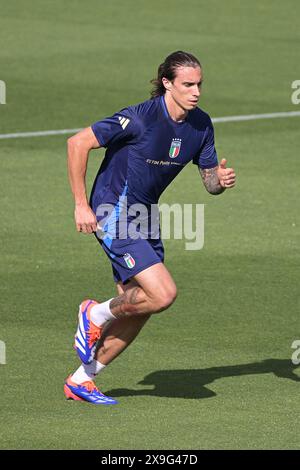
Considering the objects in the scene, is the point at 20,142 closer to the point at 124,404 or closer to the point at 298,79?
the point at 298,79

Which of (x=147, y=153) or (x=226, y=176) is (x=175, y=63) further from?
(x=226, y=176)

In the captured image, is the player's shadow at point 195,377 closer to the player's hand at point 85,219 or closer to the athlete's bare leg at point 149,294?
the athlete's bare leg at point 149,294

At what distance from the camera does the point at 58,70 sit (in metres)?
25.0

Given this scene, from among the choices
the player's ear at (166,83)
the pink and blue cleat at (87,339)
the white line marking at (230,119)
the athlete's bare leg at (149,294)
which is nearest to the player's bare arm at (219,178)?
the player's ear at (166,83)

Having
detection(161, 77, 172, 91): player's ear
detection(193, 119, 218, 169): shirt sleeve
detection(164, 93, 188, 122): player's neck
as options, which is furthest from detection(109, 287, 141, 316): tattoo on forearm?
detection(161, 77, 172, 91): player's ear

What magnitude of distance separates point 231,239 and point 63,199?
261cm

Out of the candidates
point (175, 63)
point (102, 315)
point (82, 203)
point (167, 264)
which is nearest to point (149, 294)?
point (102, 315)

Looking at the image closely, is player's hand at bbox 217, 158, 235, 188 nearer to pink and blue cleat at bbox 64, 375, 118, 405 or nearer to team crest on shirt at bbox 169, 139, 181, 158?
team crest on shirt at bbox 169, 139, 181, 158

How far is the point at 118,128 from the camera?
33.0 feet

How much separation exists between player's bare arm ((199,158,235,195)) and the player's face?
485 millimetres

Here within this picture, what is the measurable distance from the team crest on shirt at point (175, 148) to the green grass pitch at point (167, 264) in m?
1.70

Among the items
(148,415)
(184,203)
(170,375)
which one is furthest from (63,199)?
(148,415)

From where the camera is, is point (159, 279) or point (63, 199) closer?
point (159, 279)
